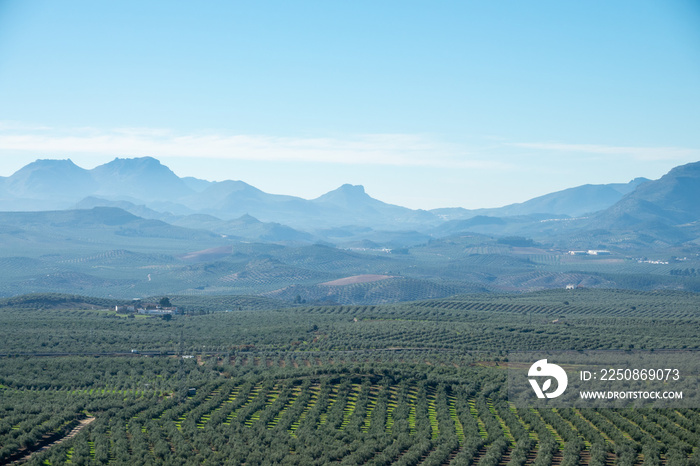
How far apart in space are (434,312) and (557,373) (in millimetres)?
49444

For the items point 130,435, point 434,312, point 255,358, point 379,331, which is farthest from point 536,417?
point 434,312

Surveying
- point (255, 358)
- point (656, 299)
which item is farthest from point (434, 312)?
point (656, 299)

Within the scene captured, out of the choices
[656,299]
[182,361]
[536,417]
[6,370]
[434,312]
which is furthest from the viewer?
[656,299]

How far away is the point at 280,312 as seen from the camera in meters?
119

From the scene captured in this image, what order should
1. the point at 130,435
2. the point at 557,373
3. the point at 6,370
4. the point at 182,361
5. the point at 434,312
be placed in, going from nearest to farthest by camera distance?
the point at 130,435, the point at 557,373, the point at 6,370, the point at 182,361, the point at 434,312

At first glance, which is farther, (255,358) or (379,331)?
(379,331)

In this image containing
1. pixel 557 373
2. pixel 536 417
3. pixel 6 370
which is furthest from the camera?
pixel 6 370

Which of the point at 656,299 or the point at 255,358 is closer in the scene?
the point at 255,358

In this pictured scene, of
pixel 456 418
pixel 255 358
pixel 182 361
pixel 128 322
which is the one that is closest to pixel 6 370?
pixel 182 361

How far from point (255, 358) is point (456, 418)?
29061 millimetres

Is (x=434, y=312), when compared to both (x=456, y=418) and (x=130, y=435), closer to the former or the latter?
(x=456, y=418)

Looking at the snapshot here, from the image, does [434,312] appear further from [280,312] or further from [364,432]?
[364,432]

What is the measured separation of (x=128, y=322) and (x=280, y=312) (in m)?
25.5

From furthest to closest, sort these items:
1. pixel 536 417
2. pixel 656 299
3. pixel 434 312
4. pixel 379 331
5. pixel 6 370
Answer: pixel 656 299 → pixel 434 312 → pixel 379 331 → pixel 6 370 → pixel 536 417
